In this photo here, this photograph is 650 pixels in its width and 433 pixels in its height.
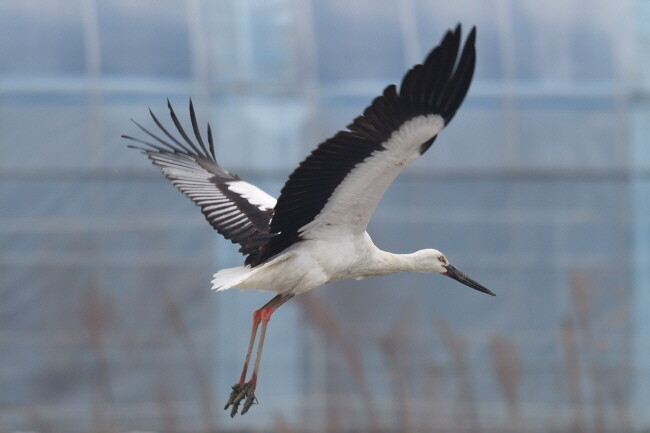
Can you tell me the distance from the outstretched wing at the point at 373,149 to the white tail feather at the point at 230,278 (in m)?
0.32

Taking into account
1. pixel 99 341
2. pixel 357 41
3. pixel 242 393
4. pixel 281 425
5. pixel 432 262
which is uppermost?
pixel 357 41

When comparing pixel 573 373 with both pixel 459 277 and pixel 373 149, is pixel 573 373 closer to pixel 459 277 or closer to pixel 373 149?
pixel 459 277

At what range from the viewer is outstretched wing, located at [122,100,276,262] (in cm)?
845

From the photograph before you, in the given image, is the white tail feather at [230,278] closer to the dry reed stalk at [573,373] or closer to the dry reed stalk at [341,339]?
the dry reed stalk at [341,339]

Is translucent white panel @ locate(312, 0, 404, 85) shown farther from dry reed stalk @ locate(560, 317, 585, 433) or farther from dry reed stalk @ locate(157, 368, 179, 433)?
dry reed stalk @ locate(157, 368, 179, 433)

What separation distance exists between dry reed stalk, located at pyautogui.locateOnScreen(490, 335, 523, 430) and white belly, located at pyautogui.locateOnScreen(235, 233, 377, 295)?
20.6 ft

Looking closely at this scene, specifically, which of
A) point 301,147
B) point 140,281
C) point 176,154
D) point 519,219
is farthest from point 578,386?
point 176,154

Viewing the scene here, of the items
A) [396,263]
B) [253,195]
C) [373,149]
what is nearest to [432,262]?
[396,263]

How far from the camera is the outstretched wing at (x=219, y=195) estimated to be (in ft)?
27.7

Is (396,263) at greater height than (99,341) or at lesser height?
greater

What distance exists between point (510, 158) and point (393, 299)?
1952 millimetres

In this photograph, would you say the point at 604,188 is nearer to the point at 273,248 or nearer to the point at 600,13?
the point at 600,13

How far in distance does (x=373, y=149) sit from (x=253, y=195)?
1993mm

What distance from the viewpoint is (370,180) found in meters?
7.32
